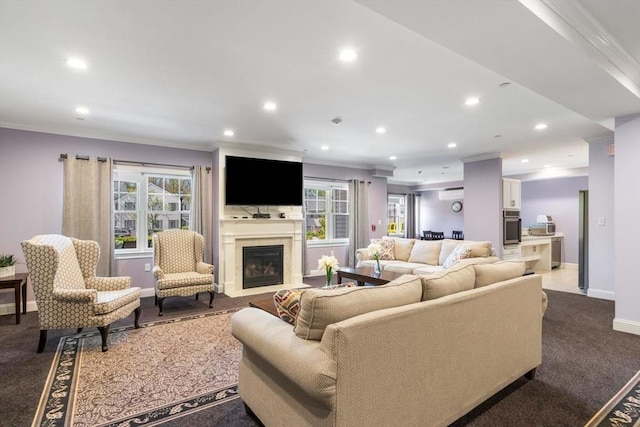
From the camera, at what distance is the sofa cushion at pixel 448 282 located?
190 centimetres

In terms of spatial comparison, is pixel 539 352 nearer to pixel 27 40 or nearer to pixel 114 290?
pixel 114 290

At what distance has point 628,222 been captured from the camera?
139 inches

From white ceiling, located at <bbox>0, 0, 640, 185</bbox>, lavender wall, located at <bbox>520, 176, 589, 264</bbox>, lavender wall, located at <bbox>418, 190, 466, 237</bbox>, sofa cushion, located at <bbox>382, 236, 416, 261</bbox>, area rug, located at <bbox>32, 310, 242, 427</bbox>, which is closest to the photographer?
white ceiling, located at <bbox>0, 0, 640, 185</bbox>

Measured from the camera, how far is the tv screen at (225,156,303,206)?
5.48m

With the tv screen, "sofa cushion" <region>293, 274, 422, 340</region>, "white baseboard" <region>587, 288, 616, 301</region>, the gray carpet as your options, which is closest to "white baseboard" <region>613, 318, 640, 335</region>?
the gray carpet

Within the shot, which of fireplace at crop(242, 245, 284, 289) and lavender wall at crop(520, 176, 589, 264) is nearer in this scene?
fireplace at crop(242, 245, 284, 289)

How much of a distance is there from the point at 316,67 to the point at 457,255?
11.9 feet

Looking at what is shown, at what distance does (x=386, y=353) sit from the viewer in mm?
1509

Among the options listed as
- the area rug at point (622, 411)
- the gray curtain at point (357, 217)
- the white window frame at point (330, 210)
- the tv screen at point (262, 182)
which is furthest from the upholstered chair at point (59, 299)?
the gray curtain at point (357, 217)

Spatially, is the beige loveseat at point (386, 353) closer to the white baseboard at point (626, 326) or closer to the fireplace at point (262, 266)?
the white baseboard at point (626, 326)

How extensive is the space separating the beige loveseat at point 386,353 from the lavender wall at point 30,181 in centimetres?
424

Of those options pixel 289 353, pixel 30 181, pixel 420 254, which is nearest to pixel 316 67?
pixel 289 353

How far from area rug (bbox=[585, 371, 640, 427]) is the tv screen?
481 centimetres

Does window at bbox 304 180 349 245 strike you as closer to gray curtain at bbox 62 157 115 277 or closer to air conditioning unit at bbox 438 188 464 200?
gray curtain at bbox 62 157 115 277
